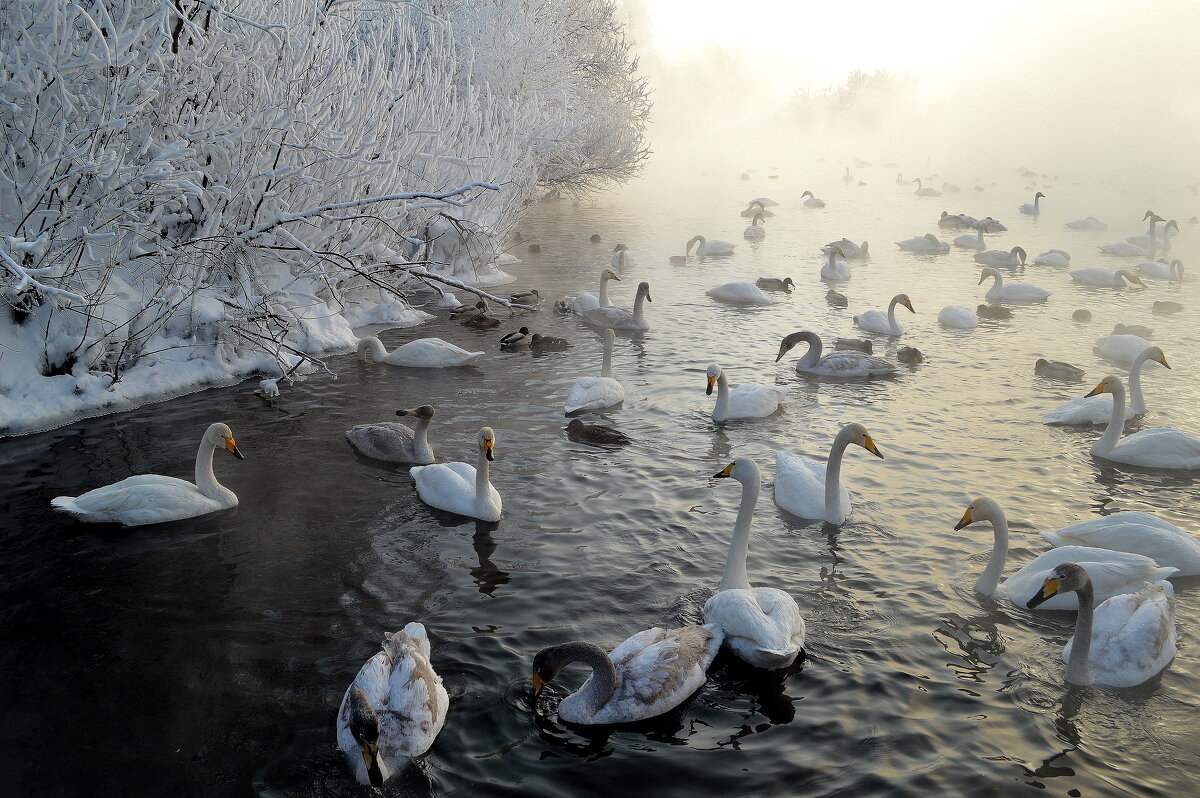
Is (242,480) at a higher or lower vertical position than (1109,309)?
lower

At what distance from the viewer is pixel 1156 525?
749 centimetres

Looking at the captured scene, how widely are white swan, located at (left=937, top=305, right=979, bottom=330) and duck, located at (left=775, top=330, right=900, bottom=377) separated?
391 centimetres

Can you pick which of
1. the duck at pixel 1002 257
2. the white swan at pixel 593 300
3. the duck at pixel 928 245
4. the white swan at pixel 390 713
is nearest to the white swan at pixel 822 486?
the white swan at pixel 390 713

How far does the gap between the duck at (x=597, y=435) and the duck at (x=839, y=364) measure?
4.12 m

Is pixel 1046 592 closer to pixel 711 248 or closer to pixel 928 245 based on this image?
pixel 711 248

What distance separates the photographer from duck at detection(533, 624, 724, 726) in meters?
5.45

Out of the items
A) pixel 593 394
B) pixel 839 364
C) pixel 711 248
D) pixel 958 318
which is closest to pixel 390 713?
pixel 593 394

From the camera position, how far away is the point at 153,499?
7.89 m

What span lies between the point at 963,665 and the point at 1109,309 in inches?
603

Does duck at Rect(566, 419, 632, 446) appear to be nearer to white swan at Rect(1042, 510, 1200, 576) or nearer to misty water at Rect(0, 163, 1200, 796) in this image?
misty water at Rect(0, 163, 1200, 796)

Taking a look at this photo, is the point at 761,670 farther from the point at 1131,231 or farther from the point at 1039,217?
the point at 1039,217

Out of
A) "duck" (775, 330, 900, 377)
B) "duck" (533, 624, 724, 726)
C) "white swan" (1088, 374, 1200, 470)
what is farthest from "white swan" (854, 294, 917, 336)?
"duck" (533, 624, 724, 726)

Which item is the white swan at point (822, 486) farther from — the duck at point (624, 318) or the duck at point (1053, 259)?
the duck at point (1053, 259)

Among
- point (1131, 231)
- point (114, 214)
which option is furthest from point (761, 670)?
point (1131, 231)
